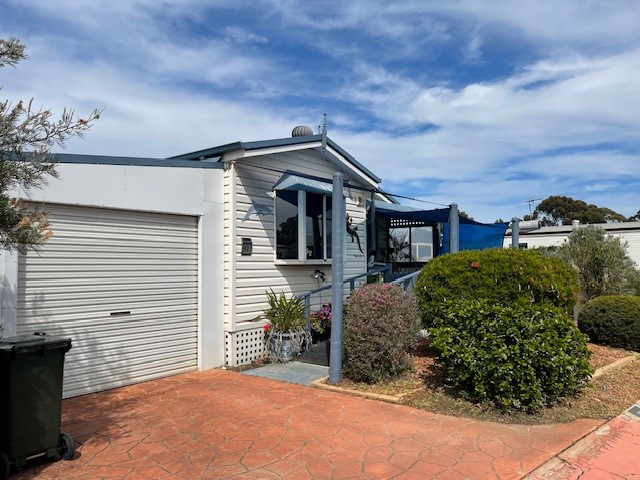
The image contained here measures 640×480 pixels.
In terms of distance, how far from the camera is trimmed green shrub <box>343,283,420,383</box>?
5.90 meters

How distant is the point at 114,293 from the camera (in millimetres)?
6188

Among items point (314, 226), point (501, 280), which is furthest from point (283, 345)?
point (501, 280)

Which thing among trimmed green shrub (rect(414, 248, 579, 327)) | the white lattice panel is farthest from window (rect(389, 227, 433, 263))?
the white lattice panel

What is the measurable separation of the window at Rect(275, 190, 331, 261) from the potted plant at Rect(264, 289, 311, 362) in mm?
983

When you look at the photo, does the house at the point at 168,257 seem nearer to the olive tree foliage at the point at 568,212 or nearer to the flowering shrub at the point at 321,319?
the flowering shrub at the point at 321,319

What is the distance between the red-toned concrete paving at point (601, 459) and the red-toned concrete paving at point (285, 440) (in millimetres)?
90

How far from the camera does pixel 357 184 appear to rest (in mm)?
10508

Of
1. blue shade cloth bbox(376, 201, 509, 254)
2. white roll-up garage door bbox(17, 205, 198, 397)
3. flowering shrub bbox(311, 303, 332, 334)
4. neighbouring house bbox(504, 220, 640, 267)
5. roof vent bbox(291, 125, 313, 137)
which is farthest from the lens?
neighbouring house bbox(504, 220, 640, 267)

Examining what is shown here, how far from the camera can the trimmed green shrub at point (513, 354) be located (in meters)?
4.75

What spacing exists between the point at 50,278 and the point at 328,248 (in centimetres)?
504

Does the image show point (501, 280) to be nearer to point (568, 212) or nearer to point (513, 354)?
point (513, 354)

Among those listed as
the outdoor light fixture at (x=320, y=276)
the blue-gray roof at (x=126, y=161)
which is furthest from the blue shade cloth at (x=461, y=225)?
the blue-gray roof at (x=126, y=161)

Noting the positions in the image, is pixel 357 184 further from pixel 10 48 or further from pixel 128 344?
pixel 10 48

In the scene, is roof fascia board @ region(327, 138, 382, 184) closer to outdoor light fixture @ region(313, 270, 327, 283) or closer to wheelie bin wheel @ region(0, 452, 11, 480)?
outdoor light fixture @ region(313, 270, 327, 283)
